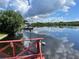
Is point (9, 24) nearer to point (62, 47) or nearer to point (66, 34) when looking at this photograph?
point (66, 34)

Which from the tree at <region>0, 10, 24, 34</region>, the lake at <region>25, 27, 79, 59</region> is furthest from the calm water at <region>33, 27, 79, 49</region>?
the tree at <region>0, 10, 24, 34</region>

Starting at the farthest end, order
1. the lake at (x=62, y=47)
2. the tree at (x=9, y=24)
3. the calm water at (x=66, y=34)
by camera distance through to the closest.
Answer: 1. the tree at (x=9, y=24)
2. the calm water at (x=66, y=34)
3. the lake at (x=62, y=47)

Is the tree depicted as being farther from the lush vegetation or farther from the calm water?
the calm water

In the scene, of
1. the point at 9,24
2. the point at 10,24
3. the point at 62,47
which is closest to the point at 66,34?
the point at 10,24

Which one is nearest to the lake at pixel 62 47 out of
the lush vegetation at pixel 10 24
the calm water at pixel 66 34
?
the calm water at pixel 66 34

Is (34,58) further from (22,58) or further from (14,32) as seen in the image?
(14,32)

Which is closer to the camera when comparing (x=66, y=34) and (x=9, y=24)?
(x=9, y=24)

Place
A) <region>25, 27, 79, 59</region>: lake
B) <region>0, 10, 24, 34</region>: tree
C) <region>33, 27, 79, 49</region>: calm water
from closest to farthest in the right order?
1. <region>25, 27, 79, 59</region>: lake
2. <region>33, 27, 79, 49</region>: calm water
3. <region>0, 10, 24, 34</region>: tree

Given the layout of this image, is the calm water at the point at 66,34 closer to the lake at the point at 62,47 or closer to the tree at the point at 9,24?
the lake at the point at 62,47

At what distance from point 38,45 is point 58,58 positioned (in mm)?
14179

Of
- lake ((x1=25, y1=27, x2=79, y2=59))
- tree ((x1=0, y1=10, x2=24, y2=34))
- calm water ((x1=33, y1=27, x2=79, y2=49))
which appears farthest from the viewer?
tree ((x1=0, y1=10, x2=24, y2=34))

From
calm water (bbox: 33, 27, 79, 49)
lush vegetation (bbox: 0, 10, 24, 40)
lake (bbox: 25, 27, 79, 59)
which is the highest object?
lush vegetation (bbox: 0, 10, 24, 40)

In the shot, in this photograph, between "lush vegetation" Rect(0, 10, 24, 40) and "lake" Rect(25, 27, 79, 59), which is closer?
"lake" Rect(25, 27, 79, 59)

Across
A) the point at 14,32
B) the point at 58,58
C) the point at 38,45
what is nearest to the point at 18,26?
the point at 14,32
